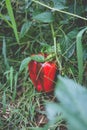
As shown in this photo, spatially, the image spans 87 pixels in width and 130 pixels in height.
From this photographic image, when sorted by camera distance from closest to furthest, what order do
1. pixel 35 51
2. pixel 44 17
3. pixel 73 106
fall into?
1. pixel 73 106
2. pixel 44 17
3. pixel 35 51

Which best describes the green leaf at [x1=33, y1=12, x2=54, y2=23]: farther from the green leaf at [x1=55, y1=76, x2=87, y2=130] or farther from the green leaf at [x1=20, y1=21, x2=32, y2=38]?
the green leaf at [x1=55, y1=76, x2=87, y2=130]

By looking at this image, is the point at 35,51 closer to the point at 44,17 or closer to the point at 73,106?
the point at 44,17

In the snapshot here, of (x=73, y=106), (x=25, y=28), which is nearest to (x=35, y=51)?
(x=25, y=28)

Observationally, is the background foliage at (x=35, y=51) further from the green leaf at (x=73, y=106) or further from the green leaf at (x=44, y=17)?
the green leaf at (x=73, y=106)

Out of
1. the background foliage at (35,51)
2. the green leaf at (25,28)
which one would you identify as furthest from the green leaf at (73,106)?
the green leaf at (25,28)

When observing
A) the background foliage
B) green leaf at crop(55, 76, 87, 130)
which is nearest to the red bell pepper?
the background foliage

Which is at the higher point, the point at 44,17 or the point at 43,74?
the point at 44,17
